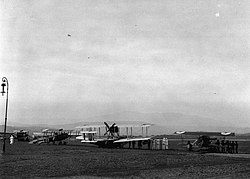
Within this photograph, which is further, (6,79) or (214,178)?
(6,79)

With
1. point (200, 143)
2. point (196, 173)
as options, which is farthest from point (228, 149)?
point (196, 173)

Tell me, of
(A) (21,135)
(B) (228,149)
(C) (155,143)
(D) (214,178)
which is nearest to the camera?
(D) (214,178)

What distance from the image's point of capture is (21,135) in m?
77.3

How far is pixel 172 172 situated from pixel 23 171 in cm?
742

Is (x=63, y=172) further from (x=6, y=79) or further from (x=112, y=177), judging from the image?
(x=6, y=79)

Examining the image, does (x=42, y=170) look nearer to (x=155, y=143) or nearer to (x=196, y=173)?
(x=196, y=173)

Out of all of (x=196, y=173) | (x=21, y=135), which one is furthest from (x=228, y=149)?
(x=21, y=135)

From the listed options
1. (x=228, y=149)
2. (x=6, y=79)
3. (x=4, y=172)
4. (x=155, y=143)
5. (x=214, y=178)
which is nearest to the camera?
(x=214, y=178)

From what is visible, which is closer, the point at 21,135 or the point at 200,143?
the point at 200,143

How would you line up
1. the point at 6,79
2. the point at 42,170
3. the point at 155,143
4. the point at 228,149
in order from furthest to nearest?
the point at 155,143 → the point at 228,149 → the point at 6,79 → the point at 42,170

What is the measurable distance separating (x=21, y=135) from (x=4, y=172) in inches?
2559

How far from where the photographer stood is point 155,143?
4344cm

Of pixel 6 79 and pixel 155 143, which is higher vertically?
pixel 6 79

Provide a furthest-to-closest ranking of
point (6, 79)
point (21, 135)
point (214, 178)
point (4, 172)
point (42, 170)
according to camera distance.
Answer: point (21, 135) < point (6, 79) < point (42, 170) < point (4, 172) < point (214, 178)
